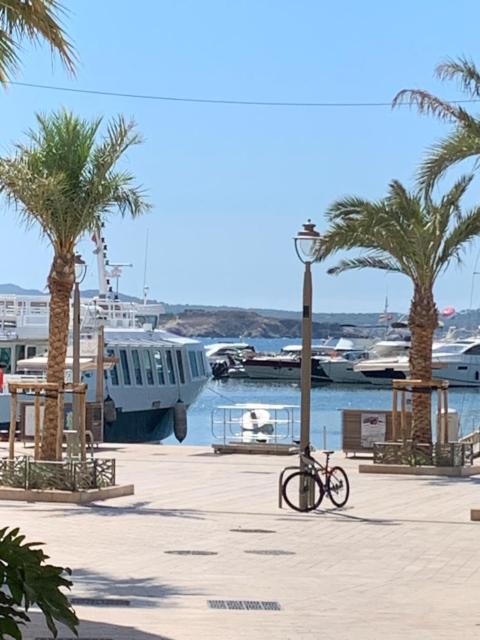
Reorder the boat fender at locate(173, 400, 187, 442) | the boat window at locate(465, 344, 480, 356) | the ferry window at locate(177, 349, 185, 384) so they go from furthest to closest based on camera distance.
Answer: the boat window at locate(465, 344, 480, 356) → the ferry window at locate(177, 349, 185, 384) → the boat fender at locate(173, 400, 187, 442)

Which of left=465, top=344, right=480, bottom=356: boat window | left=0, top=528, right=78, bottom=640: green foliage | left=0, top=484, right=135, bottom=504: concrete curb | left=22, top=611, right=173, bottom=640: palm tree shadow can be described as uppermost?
left=465, top=344, right=480, bottom=356: boat window

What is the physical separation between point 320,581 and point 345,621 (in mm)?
2262

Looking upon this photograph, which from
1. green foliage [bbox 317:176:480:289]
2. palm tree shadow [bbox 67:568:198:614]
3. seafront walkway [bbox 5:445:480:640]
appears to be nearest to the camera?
seafront walkway [bbox 5:445:480:640]

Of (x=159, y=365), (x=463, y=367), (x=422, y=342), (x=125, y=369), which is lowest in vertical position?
(x=125, y=369)

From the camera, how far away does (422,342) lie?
1142 inches

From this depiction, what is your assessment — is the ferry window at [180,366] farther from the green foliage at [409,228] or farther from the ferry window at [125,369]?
the green foliage at [409,228]

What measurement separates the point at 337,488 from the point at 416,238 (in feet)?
31.3

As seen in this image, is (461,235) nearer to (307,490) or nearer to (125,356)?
(307,490)

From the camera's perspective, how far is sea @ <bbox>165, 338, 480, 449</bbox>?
66.8 m

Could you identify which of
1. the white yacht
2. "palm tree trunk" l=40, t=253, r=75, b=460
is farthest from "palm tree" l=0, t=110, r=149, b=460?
the white yacht

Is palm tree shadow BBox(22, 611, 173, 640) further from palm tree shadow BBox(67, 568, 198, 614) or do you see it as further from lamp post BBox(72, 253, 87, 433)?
lamp post BBox(72, 253, 87, 433)

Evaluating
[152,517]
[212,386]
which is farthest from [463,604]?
[212,386]

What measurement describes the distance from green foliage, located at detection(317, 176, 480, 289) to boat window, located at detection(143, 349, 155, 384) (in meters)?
24.0

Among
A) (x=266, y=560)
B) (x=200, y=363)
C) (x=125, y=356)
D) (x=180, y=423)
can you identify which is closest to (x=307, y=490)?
(x=266, y=560)
